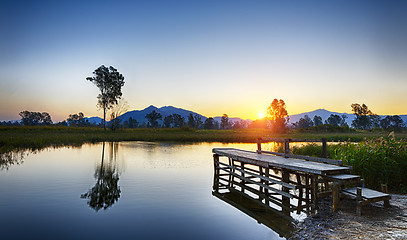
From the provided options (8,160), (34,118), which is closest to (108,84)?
(8,160)

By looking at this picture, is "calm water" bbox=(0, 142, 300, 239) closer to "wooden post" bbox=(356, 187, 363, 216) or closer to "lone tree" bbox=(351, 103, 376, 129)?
"wooden post" bbox=(356, 187, 363, 216)

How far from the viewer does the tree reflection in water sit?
37.8 ft

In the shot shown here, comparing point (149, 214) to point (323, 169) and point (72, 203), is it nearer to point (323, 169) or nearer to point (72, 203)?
point (72, 203)

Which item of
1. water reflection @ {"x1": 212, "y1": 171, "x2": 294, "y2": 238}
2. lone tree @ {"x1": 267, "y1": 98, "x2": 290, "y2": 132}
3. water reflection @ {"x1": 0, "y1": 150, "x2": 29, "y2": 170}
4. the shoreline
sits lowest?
water reflection @ {"x1": 212, "y1": 171, "x2": 294, "y2": 238}

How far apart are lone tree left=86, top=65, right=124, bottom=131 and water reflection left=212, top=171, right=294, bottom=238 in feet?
213

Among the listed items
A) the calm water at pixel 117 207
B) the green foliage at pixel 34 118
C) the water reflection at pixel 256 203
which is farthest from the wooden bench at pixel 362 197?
the green foliage at pixel 34 118

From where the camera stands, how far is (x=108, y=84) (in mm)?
75250

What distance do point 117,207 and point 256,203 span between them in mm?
5989

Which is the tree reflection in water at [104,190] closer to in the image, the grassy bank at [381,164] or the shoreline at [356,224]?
the shoreline at [356,224]

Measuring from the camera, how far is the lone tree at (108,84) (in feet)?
241

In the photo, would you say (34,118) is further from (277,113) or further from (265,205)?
(265,205)

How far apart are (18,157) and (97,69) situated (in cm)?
5395

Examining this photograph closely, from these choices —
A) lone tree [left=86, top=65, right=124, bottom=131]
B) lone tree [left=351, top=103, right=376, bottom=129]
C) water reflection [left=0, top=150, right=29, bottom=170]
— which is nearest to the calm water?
water reflection [left=0, top=150, right=29, bottom=170]

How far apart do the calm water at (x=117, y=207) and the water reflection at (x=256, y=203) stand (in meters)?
0.28
